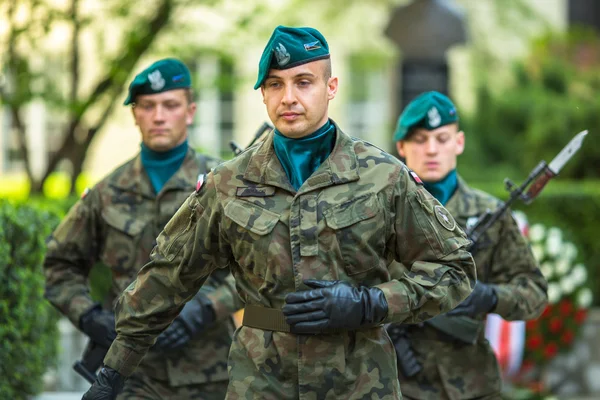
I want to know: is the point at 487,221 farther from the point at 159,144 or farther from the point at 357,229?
the point at 357,229

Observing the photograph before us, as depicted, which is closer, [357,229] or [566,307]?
[357,229]

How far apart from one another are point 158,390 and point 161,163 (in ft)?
3.57

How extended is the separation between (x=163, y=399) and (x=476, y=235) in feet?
5.46

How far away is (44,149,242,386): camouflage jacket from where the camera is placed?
5.17 metres

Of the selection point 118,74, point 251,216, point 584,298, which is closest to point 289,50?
point 251,216

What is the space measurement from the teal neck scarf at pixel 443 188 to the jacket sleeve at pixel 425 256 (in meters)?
1.75

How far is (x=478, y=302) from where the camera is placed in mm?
5172

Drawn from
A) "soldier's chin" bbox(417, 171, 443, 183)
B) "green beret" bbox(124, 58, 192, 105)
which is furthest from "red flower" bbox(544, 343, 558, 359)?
"green beret" bbox(124, 58, 192, 105)

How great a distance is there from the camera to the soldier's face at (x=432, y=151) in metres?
5.61

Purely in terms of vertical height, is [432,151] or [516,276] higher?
[432,151]

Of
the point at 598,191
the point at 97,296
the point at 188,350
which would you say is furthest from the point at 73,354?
the point at 598,191

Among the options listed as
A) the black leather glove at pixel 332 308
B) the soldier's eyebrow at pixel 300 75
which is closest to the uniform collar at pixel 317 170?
the soldier's eyebrow at pixel 300 75

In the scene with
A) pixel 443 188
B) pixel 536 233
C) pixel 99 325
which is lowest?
pixel 536 233

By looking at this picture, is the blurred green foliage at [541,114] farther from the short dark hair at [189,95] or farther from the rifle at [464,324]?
the short dark hair at [189,95]
